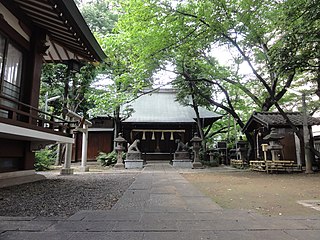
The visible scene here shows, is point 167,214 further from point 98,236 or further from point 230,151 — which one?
point 230,151

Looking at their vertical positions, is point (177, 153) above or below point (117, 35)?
below

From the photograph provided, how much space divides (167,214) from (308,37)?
7.96 m

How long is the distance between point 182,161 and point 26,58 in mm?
10930

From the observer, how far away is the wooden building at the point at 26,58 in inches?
233

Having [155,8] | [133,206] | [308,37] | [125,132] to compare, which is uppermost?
[155,8]

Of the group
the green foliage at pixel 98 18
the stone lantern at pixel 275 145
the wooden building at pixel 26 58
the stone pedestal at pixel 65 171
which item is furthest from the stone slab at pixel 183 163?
the green foliage at pixel 98 18

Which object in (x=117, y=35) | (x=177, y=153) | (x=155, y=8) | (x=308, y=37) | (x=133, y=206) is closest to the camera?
(x=133, y=206)

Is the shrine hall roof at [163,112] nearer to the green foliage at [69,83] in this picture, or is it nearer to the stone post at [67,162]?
the green foliage at [69,83]

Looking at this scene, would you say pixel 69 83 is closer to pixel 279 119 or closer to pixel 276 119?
pixel 276 119

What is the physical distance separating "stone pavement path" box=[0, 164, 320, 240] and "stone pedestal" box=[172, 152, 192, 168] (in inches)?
458

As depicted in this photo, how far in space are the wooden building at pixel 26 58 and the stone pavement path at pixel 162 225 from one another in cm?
297

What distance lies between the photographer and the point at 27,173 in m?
7.59

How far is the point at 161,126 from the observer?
19438mm

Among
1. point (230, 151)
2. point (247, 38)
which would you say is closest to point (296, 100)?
point (230, 151)
